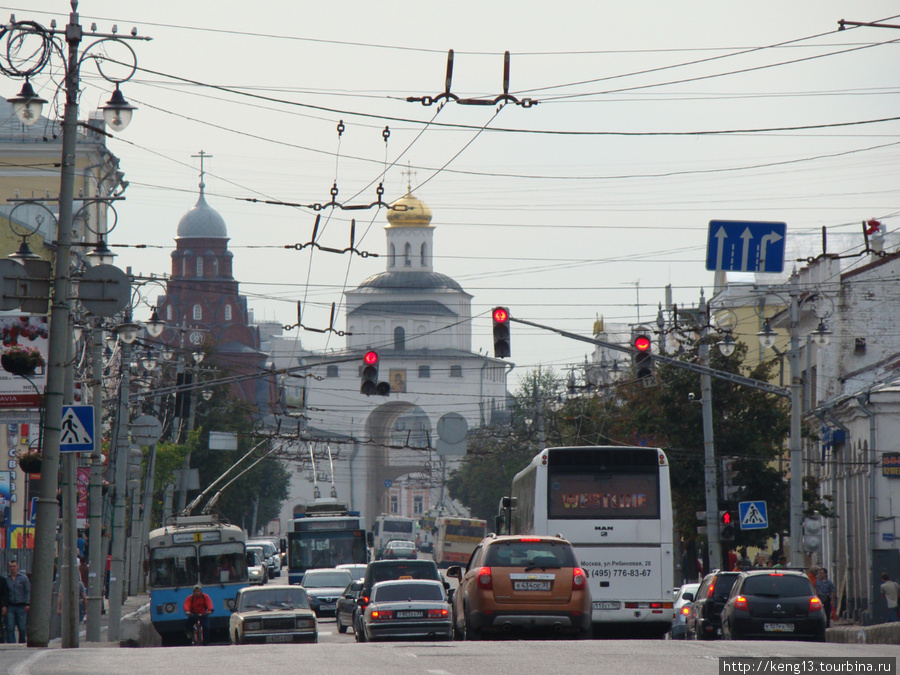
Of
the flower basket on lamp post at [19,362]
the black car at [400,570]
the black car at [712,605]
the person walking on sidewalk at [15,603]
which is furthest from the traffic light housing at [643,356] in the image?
the person walking on sidewalk at [15,603]

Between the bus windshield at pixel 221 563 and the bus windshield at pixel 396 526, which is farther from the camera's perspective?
the bus windshield at pixel 396 526

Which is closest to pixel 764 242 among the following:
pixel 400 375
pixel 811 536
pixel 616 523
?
pixel 616 523

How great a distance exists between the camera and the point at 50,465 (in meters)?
18.4

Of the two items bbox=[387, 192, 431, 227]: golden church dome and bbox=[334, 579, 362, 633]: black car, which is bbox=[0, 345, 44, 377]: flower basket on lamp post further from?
bbox=[387, 192, 431, 227]: golden church dome

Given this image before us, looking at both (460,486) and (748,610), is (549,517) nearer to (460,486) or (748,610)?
(748,610)

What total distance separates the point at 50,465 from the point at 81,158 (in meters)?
38.9

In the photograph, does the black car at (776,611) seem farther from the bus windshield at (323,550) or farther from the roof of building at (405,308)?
the roof of building at (405,308)

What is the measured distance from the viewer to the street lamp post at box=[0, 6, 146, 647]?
1789cm

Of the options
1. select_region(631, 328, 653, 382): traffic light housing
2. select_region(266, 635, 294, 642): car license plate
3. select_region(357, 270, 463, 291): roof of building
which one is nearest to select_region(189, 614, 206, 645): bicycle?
select_region(266, 635, 294, 642): car license plate

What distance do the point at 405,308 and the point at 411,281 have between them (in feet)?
8.45

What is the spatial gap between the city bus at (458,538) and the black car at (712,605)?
5038 cm

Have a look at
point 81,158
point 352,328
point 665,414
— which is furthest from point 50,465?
point 352,328

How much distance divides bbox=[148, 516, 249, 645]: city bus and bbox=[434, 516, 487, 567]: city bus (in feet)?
140

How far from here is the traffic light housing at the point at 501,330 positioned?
24.8 meters
